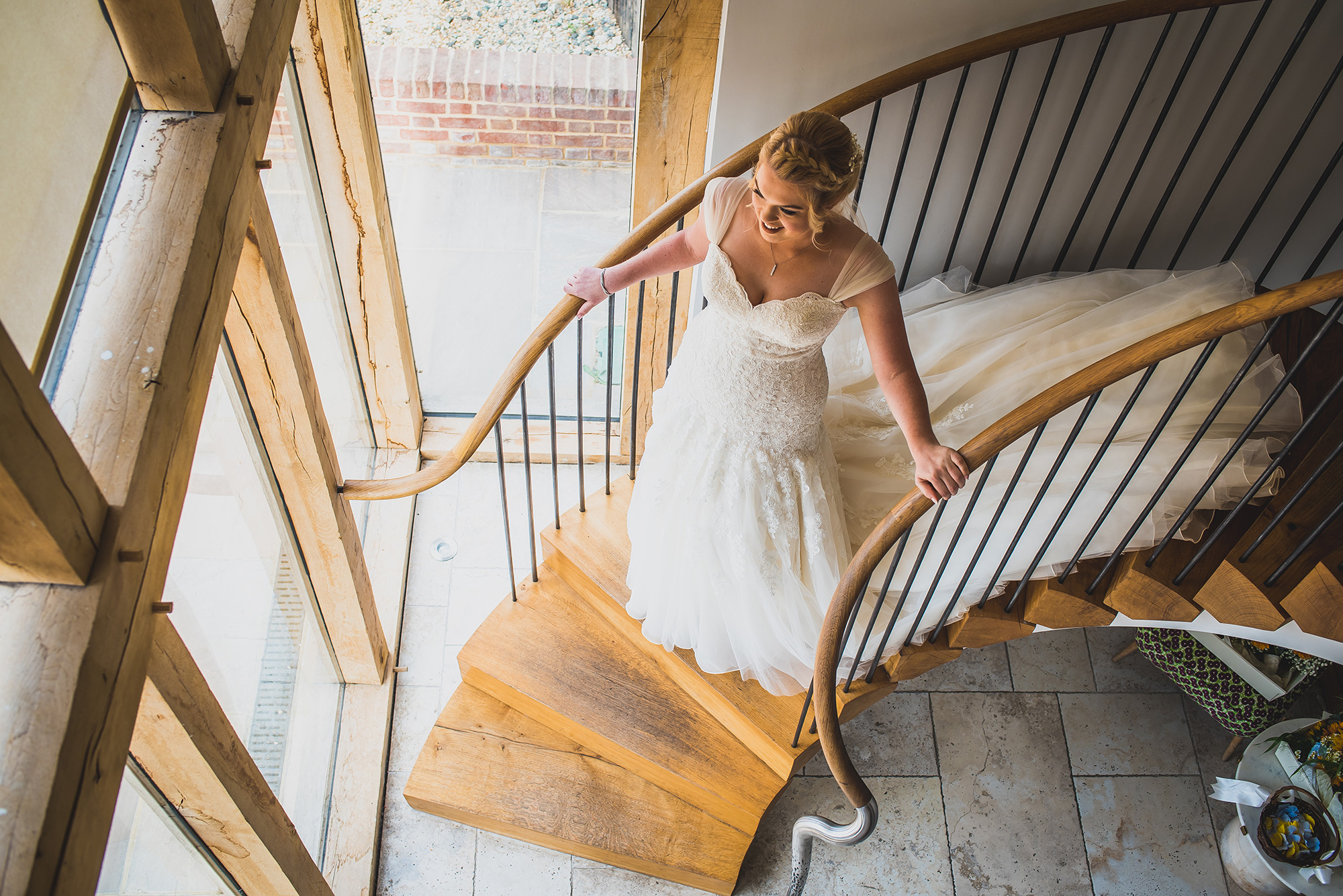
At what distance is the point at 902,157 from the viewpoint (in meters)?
2.72

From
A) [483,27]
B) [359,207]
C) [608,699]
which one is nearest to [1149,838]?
[608,699]

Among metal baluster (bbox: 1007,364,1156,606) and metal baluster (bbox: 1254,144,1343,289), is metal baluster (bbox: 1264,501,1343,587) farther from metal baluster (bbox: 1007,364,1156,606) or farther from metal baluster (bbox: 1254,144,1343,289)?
metal baluster (bbox: 1254,144,1343,289)

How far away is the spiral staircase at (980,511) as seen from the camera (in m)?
2.29

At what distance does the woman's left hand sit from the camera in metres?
1.86

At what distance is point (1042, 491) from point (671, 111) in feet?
5.39

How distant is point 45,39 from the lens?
1.20 meters

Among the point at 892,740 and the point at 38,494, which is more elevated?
the point at 38,494

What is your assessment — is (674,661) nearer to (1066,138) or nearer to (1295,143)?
(1066,138)

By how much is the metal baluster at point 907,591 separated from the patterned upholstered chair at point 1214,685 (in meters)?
1.31

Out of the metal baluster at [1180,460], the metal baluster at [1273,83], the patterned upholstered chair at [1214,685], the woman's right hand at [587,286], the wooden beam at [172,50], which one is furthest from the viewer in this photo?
the patterned upholstered chair at [1214,685]

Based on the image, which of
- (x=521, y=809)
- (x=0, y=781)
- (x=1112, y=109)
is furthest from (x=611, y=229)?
(x=0, y=781)

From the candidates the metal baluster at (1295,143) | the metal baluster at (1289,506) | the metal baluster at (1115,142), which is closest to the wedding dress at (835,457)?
the metal baluster at (1289,506)

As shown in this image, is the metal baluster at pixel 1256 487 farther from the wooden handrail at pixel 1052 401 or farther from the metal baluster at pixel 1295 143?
the metal baluster at pixel 1295 143

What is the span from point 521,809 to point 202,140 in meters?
2.21
